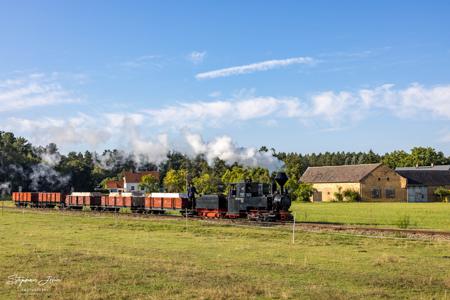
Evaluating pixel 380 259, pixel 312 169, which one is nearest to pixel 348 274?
pixel 380 259

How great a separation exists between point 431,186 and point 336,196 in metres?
22.1

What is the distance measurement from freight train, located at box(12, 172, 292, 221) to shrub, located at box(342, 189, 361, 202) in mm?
48154

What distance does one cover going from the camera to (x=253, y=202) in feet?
130

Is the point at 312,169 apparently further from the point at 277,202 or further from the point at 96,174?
the point at 277,202

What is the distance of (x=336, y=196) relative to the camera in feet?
320

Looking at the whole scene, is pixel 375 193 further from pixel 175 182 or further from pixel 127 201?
pixel 127 201

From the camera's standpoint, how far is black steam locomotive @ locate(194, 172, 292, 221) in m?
38.3

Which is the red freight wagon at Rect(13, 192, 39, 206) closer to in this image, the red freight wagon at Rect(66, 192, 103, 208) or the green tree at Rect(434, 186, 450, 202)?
the red freight wagon at Rect(66, 192, 103, 208)

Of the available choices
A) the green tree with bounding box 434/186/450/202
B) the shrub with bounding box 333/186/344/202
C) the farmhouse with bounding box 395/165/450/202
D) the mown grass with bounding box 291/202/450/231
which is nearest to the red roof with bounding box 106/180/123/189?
the shrub with bounding box 333/186/344/202

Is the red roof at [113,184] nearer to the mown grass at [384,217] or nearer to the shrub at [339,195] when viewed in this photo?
the shrub at [339,195]

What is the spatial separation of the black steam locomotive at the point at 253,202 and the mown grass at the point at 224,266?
829cm

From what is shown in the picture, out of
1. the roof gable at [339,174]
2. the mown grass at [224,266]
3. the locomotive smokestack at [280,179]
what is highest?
the roof gable at [339,174]

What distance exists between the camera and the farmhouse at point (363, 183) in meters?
95.9
